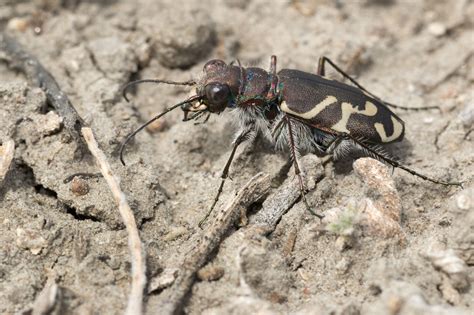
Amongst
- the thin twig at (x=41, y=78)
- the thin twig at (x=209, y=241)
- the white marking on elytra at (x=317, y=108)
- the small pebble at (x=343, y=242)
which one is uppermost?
the thin twig at (x=41, y=78)

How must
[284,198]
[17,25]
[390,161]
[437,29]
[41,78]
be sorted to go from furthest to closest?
1. [437,29]
2. [17,25]
3. [41,78]
4. [390,161]
5. [284,198]

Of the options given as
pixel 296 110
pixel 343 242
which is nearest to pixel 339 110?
pixel 296 110

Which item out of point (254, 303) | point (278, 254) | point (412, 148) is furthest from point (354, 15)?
point (254, 303)

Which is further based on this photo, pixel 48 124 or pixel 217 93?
pixel 217 93

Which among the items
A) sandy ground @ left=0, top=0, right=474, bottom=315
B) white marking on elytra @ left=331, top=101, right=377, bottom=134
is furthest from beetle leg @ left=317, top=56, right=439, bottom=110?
white marking on elytra @ left=331, top=101, right=377, bottom=134

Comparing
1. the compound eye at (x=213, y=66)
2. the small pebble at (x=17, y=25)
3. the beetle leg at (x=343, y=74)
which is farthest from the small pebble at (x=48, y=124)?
the beetle leg at (x=343, y=74)

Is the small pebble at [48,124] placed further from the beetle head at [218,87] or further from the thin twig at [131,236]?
the beetle head at [218,87]

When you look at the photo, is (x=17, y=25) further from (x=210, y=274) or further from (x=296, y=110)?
(x=210, y=274)
